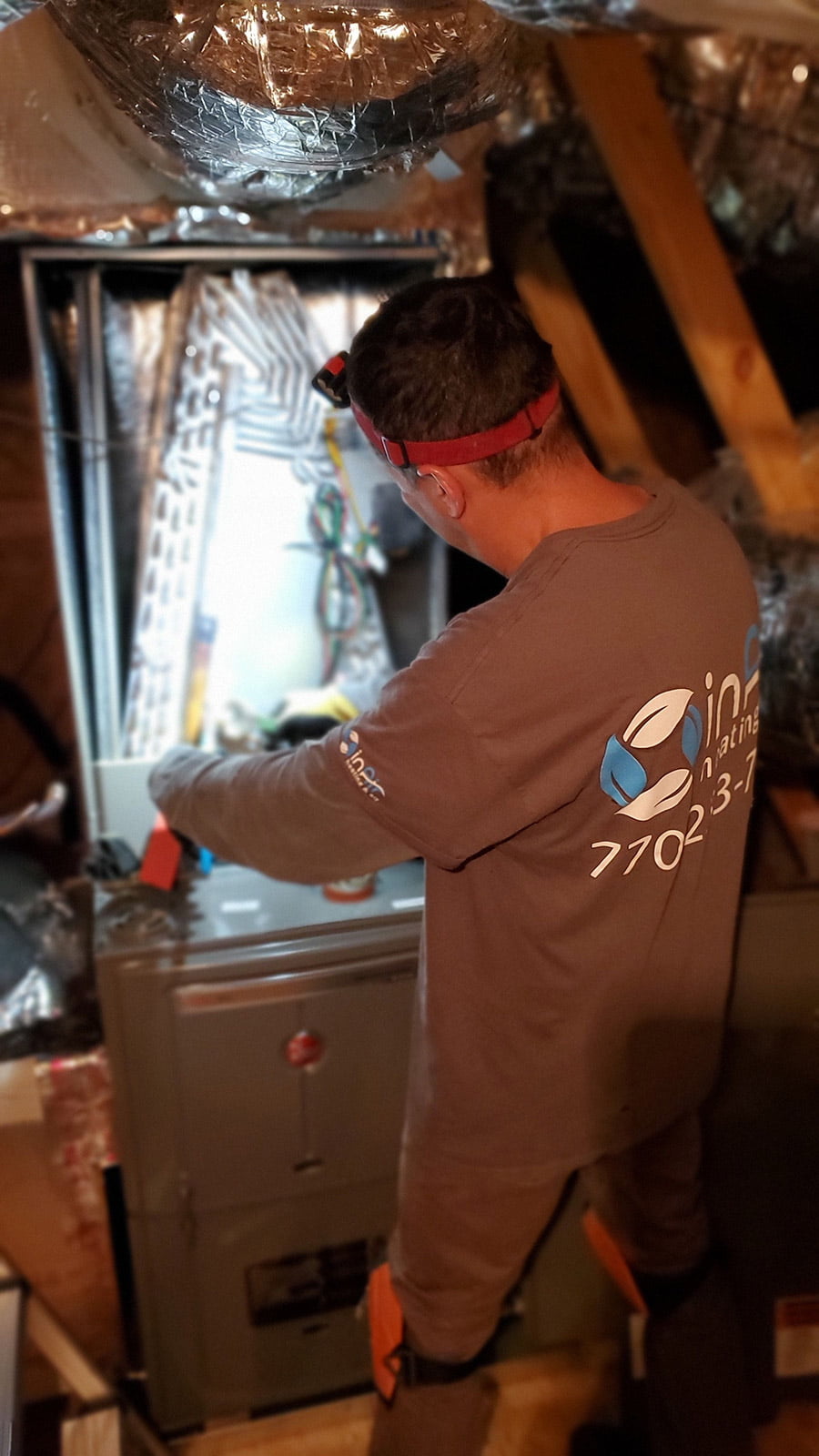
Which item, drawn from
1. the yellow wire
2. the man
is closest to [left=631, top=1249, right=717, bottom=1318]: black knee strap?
the man

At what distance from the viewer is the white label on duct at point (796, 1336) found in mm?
1400

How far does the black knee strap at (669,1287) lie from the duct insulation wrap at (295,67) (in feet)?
4.41

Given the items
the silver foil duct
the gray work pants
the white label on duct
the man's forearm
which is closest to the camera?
the man's forearm

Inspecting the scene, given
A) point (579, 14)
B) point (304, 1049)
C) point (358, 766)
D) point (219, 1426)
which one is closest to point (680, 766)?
point (358, 766)

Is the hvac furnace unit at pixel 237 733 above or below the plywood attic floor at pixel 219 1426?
above

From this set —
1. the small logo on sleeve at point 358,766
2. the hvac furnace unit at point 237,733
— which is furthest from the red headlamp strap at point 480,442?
→ the hvac furnace unit at point 237,733

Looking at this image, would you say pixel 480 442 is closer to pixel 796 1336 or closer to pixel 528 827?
pixel 528 827

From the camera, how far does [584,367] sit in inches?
70.1

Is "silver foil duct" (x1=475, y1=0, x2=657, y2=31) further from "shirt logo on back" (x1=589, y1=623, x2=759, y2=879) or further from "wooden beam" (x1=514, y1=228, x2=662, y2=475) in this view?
"shirt logo on back" (x1=589, y1=623, x2=759, y2=879)

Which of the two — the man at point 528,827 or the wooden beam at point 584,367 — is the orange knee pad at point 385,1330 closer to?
the man at point 528,827

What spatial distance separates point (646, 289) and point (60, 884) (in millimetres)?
1731

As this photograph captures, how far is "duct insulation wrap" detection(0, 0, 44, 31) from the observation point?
2.89 ft

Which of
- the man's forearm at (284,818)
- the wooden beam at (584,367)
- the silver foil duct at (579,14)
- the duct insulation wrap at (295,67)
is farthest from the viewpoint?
the wooden beam at (584,367)

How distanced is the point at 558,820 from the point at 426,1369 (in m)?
0.70
